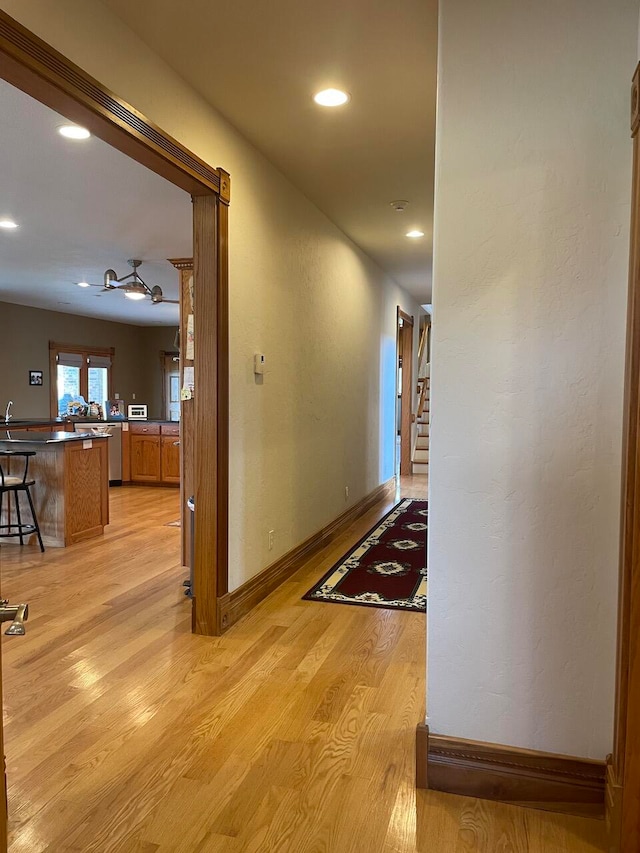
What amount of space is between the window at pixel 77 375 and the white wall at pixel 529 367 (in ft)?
30.0

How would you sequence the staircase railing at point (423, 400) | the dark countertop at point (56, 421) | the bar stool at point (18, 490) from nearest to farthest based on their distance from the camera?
the bar stool at point (18, 490), the dark countertop at point (56, 421), the staircase railing at point (423, 400)

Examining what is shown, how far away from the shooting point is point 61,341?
10.4 metres

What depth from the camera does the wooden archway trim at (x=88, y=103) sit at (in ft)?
6.08

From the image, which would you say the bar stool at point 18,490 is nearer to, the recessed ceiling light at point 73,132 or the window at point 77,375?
the recessed ceiling light at point 73,132

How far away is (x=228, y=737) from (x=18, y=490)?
3.79 metres

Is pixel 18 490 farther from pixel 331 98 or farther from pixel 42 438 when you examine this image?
pixel 331 98

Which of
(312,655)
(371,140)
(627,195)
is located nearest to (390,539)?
(312,655)

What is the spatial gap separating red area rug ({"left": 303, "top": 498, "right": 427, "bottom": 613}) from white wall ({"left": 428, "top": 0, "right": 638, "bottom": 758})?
172 centimetres

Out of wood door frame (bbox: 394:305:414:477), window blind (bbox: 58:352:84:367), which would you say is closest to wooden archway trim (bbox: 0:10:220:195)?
wood door frame (bbox: 394:305:414:477)

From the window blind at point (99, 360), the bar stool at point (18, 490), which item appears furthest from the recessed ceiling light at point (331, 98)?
the window blind at point (99, 360)

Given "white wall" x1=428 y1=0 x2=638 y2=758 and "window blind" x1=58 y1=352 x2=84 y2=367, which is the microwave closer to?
"window blind" x1=58 y1=352 x2=84 y2=367

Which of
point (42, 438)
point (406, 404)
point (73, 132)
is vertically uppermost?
point (73, 132)

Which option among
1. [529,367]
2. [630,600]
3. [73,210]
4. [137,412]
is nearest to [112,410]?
[137,412]

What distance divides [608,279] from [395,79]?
154 centimetres
